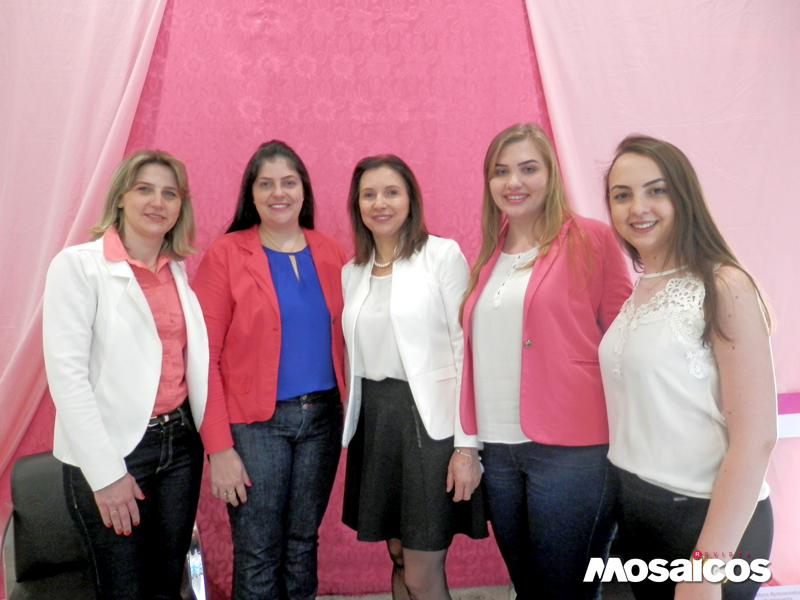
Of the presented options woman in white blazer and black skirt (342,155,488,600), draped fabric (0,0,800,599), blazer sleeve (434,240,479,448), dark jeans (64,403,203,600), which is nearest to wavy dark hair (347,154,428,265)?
woman in white blazer and black skirt (342,155,488,600)

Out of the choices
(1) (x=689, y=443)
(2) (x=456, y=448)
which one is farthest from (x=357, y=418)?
(1) (x=689, y=443)

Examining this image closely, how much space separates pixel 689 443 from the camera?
1283 millimetres

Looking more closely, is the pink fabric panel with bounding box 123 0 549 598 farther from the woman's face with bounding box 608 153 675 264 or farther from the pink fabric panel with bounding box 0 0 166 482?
the woman's face with bounding box 608 153 675 264

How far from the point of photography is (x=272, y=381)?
1876mm

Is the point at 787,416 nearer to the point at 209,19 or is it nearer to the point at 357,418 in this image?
the point at 357,418

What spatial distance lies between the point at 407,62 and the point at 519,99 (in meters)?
0.54

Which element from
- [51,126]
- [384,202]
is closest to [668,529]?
[384,202]

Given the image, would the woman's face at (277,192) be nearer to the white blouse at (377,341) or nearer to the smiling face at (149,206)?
the smiling face at (149,206)

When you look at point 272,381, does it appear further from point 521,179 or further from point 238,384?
point 521,179

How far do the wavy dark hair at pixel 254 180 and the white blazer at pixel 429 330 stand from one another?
435 mm

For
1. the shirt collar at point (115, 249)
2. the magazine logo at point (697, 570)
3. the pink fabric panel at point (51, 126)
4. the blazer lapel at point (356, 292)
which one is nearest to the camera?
the magazine logo at point (697, 570)

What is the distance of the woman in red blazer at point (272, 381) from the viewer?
6.19 ft

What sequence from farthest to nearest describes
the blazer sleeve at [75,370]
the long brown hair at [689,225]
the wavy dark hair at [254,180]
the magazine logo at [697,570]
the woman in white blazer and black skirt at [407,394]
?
1. the wavy dark hair at [254,180]
2. the woman in white blazer and black skirt at [407,394]
3. the blazer sleeve at [75,370]
4. the long brown hair at [689,225]
5. the magazine logo at [697,570]

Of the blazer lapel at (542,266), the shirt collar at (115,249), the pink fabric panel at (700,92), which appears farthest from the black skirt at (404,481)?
the pink fabric panel at (700,92)
